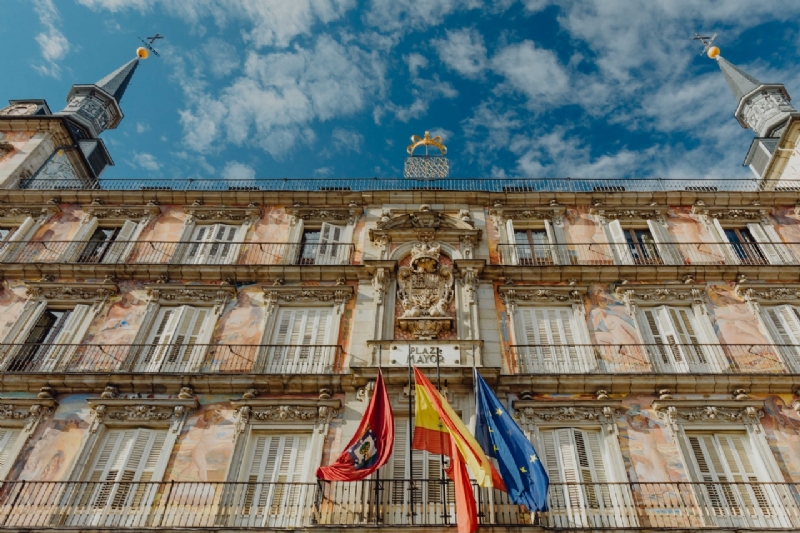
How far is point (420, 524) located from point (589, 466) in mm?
4116

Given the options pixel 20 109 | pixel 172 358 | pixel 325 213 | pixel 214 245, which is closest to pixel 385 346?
pixel 172 358

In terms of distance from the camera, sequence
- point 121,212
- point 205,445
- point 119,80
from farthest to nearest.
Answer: point 119,80, point 121,212, point 205,445

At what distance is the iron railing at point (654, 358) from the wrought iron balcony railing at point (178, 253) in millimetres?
6235

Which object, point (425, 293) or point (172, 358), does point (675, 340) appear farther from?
point (172, 358)

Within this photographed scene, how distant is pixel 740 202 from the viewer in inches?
790

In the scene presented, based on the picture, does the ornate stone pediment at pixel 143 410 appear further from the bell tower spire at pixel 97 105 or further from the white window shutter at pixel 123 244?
the bell tower spire at pixel 97 105

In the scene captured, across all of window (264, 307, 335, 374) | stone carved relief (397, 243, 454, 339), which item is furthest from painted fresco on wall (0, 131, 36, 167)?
stone carved relief (397, 243, 454, 339)

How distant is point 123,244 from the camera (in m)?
19.3

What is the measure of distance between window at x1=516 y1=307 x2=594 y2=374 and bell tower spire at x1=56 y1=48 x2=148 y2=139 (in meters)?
21.3

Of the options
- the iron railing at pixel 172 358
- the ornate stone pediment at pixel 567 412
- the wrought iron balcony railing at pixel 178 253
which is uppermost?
the wrought iron balcony railing at pixel 178 253

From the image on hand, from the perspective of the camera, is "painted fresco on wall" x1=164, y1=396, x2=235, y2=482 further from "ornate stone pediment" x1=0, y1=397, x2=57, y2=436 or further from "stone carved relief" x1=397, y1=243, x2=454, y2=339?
"stone carved relief" x1=397, y1=243, x2=454, y2=339

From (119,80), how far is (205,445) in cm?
2674

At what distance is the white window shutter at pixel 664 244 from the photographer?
1839 cm

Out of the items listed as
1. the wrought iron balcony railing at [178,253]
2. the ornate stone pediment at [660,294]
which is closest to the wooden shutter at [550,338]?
the ornate stone pediment at [660,294]
